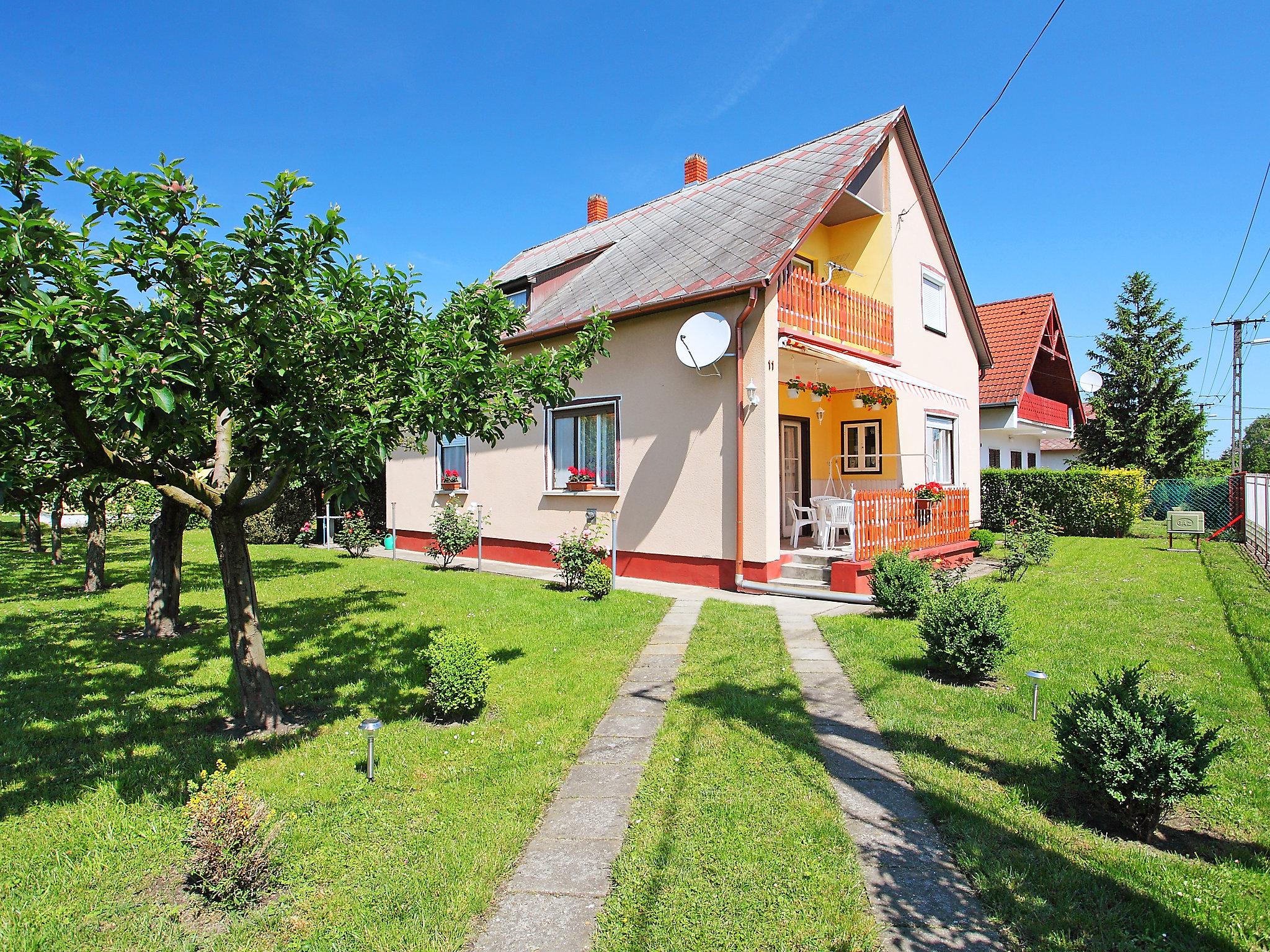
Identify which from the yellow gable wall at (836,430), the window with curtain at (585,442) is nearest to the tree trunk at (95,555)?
the window with curtain at (585,442)

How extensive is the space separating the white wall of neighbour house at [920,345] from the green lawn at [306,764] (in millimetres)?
9379

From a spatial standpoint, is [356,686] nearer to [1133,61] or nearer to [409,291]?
[409,291]

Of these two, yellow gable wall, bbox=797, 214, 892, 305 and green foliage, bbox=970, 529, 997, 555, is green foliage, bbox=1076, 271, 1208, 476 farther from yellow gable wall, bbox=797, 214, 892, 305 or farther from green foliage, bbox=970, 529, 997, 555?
yellow gable wall, bbox=797, 214, 892, 305

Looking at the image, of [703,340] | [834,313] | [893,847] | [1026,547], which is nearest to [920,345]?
[834,313]

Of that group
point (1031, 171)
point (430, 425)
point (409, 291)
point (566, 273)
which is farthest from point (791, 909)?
point (566, 273)

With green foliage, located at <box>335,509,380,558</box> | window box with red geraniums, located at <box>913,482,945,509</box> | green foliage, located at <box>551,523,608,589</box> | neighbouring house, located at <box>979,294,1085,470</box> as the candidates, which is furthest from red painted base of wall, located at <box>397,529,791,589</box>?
neighbouring house, located at <box>979,294,1085,470</box>

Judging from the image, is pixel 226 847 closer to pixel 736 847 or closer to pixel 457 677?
pixel 457 677

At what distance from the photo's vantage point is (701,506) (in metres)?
12.1

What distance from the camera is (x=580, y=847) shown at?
12.8 feet

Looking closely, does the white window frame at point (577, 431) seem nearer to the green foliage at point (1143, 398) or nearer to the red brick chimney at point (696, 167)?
the red brick chimney at point (696, 167)

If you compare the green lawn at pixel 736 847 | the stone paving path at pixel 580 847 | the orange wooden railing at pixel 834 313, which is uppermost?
the orange wooden railing at pixel 834 313

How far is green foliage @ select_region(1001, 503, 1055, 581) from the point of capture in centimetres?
1272

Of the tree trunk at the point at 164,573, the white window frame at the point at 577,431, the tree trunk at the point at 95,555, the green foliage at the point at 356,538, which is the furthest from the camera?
the green foliage at the point at 356,538

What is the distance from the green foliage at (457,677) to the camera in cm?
572
